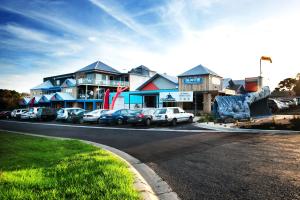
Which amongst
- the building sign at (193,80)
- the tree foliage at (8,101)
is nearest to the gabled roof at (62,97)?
the tree foliage at (8,101)

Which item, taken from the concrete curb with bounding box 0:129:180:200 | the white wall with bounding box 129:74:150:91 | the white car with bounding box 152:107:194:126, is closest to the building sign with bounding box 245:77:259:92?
the white car with bounding box 152:107:194:126

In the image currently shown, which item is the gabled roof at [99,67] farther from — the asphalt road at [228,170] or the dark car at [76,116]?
the asphalt road at [228,170]

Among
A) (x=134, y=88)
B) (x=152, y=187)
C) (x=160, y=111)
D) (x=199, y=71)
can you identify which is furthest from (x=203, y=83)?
(x=152, y=187)

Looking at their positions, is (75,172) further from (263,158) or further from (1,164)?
(263,158)

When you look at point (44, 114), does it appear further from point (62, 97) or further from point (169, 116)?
point (169, 116)

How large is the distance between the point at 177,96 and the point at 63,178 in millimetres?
25727

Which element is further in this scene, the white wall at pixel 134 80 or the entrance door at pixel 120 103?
the white wall at pixel 134 80

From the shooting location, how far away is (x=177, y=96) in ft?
100.0

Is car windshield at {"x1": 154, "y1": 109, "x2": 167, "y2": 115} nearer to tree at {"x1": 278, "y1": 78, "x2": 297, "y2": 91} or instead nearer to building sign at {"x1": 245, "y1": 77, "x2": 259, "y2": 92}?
building sign at {"x1": 245, "y1": 77, "x2": 259, "y2": 92}

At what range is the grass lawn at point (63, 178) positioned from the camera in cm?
443

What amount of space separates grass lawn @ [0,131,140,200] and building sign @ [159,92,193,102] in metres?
22.6

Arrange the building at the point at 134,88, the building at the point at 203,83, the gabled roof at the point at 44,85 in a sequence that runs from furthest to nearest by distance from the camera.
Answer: the gabled roof at the point at 44,85 < the building at the point at 134,88 < the building at the point at 203,83

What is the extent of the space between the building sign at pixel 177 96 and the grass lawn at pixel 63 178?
74.2 feet

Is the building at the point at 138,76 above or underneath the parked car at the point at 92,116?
above
